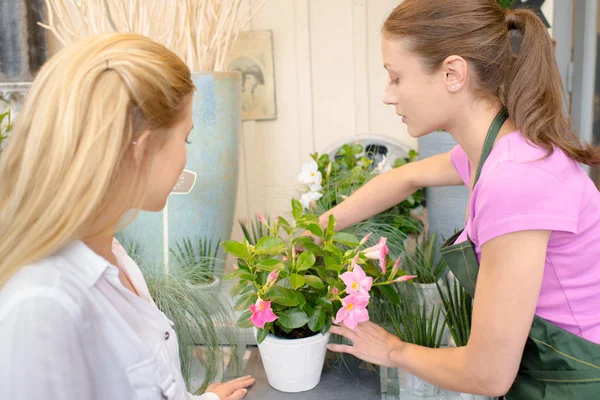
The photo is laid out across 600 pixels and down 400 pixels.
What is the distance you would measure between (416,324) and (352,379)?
0.21 metres

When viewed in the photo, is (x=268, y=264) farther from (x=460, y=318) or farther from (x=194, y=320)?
(x=460, y=318)

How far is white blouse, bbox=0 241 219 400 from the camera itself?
2.29 feet

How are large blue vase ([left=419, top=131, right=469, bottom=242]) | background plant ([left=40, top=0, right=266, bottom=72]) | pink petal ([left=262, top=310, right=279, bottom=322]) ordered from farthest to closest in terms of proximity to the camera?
1. large blue vase ([left=419, top=131, right=469, bottom=242])
2. background plant ([left=40, top=0, right=266, bottom=72])
3. pink petal ([left=262, top=310, right=279, bottom=322])

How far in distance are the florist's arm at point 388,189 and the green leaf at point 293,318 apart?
360 mm

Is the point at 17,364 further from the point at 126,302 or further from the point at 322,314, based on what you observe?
the point at 322,314

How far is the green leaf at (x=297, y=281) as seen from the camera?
1.27 meters

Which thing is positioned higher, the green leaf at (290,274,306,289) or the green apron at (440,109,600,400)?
the green leaf at (290,274,306,289)

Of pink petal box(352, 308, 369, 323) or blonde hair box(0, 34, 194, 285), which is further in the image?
pink petal box(352, 308, 369, 323)

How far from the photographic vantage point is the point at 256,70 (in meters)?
2.53

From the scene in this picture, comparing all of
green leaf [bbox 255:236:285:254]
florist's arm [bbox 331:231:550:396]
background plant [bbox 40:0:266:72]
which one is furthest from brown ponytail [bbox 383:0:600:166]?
background plant [bbox 40:0:266:72]

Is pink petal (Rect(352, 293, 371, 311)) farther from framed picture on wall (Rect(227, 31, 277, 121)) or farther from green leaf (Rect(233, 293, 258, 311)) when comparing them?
framed picture on wall (Rect(227, 31, 277, 121))

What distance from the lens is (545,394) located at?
1214 millimetres

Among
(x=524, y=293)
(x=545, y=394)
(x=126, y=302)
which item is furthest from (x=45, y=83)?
(x=545, y=394)

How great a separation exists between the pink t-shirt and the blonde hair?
0.63 metres
